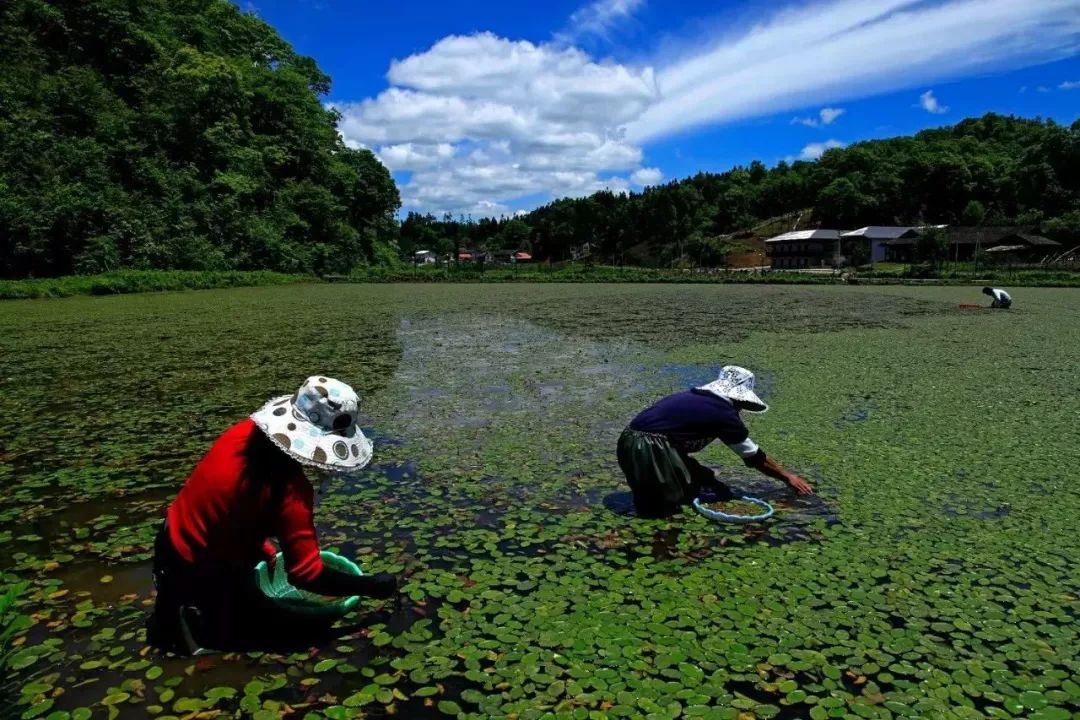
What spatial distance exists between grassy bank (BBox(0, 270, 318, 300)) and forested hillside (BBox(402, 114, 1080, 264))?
144 feet

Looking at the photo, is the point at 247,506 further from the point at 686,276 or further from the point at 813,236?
the point at 813,236

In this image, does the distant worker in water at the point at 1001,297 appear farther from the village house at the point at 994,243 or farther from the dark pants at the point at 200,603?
the village house at the point at 994,243

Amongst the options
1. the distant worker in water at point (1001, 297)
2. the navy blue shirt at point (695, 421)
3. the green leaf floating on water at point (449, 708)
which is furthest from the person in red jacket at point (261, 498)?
the distant worker in water at point (1001, 297)

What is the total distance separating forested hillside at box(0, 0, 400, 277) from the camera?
103 ft

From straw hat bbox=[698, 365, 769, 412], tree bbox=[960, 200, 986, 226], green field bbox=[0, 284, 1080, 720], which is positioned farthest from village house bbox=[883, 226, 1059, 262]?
straw hat bbox=[698, 365, 769, 412]

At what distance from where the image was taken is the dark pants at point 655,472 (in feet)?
15.3

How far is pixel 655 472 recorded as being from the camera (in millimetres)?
4645

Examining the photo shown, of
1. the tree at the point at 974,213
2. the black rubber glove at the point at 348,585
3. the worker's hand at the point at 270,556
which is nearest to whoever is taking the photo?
the black rubber glove at the point at 348,585

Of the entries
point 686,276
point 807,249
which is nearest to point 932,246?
point 807,249

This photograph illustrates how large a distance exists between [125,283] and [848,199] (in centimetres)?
7438

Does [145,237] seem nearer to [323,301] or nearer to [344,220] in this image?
[323,301]

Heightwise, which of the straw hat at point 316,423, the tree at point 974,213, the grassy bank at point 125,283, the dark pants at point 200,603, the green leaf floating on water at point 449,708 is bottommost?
the green leaf floating on water at point 449,708

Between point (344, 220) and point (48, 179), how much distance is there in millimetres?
21460

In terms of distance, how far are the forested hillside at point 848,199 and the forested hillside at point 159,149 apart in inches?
1368
